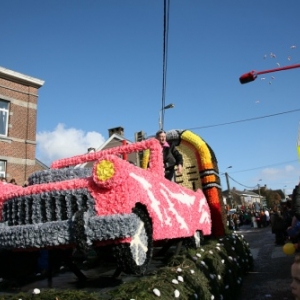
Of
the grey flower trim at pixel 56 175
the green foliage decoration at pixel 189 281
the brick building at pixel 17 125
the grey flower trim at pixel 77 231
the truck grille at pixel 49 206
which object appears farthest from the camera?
the brick building at pixel 17 125

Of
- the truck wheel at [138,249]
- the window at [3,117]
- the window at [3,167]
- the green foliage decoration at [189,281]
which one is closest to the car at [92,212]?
the truck wheel at [138,249]

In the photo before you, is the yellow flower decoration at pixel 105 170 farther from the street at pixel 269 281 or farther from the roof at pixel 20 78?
the roof at pixel 20 78

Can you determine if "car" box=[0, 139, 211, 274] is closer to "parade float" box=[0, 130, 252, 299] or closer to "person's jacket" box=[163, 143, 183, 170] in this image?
"parade float" box=[0, 130, 252, 299]

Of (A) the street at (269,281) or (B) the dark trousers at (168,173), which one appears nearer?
(A) the street at (269,281)

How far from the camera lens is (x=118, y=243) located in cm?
258

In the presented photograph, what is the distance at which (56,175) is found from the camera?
3168 mm

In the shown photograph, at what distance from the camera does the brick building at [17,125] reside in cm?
1557

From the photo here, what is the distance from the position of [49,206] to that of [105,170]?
631mm

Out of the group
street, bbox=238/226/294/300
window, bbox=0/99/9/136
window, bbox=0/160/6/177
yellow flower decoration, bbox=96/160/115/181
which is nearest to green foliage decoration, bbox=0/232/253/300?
street, bbox=238/226/294/300

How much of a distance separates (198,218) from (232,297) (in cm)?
114

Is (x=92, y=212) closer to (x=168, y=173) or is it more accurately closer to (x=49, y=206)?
(x=49, y=206)

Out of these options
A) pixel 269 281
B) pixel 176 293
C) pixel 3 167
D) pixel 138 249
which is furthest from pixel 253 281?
pixel 3 167

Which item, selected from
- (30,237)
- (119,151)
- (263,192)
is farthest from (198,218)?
(263,192)

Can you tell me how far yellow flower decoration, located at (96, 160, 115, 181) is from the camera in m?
2.64
